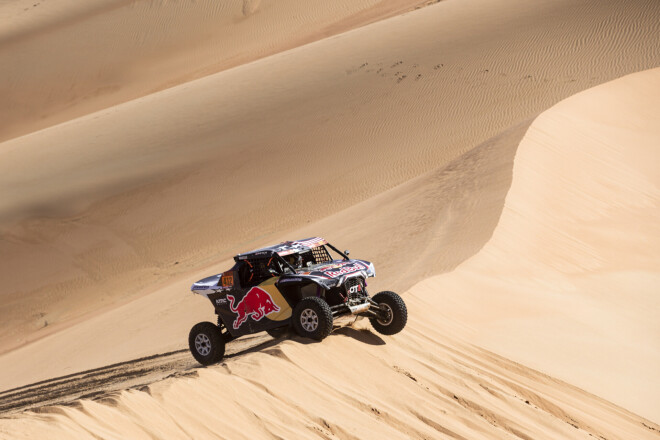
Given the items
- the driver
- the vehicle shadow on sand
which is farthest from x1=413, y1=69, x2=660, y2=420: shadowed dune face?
the driver

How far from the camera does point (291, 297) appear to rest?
1041cm

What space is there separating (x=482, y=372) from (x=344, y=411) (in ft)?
8.25

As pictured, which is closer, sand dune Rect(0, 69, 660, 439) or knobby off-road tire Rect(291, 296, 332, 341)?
sand dune Rect(0, 69, 660, 439)

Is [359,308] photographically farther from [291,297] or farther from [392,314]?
[291,297]

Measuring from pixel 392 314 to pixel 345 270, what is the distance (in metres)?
0.83

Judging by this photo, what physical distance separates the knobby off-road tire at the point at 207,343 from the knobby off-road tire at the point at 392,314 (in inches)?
83.5

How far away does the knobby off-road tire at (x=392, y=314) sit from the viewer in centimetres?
1046

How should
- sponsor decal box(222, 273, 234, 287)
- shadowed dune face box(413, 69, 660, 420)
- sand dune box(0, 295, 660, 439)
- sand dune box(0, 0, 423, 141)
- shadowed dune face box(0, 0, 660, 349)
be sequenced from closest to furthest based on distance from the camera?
sand dune box(0, 295, 660, 439)
sponsor decal box(222, 273, 234, 287)
shadowed dune face box(413, 69, 660, 420)
shadowed dune face box(0, 0, 660, 349)
sand dune box(0, 0, 423, 141)

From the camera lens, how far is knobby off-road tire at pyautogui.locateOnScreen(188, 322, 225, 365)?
10961 mm

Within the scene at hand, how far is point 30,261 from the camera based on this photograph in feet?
81.1

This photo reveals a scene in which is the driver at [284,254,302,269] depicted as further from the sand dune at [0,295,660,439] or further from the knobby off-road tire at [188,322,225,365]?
the knobby off-road tire at [188,322,225,365]

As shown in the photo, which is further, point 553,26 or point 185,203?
point 553,26

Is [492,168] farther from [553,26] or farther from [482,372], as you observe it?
[553,26]

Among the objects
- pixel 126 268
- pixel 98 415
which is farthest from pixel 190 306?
pixel 98 415
